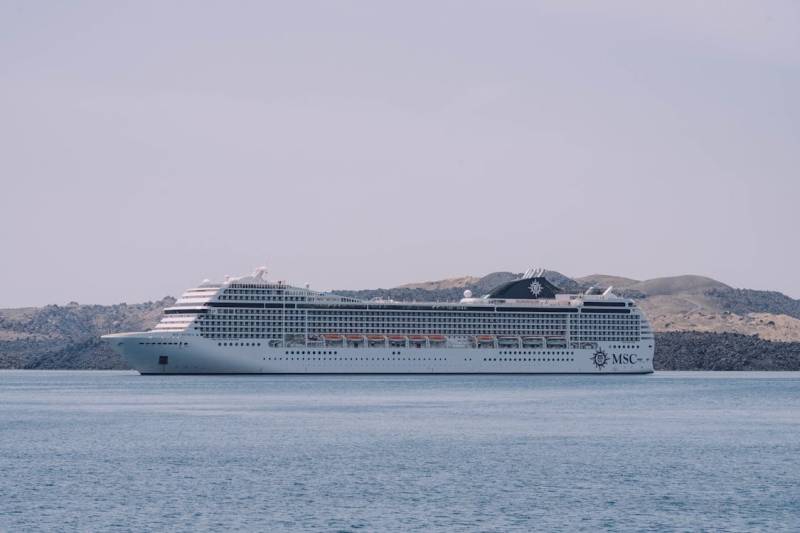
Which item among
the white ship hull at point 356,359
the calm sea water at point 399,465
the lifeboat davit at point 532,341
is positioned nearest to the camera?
the calm sea water at point 399,465


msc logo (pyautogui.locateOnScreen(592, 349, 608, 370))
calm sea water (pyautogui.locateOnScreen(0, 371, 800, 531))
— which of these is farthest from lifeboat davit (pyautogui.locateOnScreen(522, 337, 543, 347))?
calm sea water (pyautogui.locateOnScreen(0, 371, 800, 531))

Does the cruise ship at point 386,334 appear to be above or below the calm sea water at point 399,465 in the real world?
above

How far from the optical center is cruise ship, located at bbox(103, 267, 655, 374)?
14612 cm

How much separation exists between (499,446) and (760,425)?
72.0ft

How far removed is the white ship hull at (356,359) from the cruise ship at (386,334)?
110 millimetres

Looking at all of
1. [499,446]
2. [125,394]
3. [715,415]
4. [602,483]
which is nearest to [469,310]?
[125,394]

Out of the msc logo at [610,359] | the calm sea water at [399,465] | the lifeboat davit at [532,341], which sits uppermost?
the lifeboat davit at [532,341]

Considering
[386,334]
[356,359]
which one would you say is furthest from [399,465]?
[386,334]

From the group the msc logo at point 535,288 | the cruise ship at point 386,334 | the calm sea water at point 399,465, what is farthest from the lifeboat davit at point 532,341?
the calm sea water at point 399,465

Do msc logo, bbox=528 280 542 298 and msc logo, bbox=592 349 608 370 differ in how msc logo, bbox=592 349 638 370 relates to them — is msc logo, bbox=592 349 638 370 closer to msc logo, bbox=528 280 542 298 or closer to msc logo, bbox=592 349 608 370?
msc logo, bbox=592 349 608 370

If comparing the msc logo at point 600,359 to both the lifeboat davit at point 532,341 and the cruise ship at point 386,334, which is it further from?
the lifeboat davit at point 532,341

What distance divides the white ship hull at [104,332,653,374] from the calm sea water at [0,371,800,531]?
4125cm

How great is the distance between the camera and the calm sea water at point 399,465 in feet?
145

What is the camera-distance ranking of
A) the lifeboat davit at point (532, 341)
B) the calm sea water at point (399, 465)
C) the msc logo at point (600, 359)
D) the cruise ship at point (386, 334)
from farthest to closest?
the msc logo at point (600, 359) → the lifeboat davit at point (532, 341) → the cruise ship at point (386, 334) → the calm sea water at point (399, 465)
